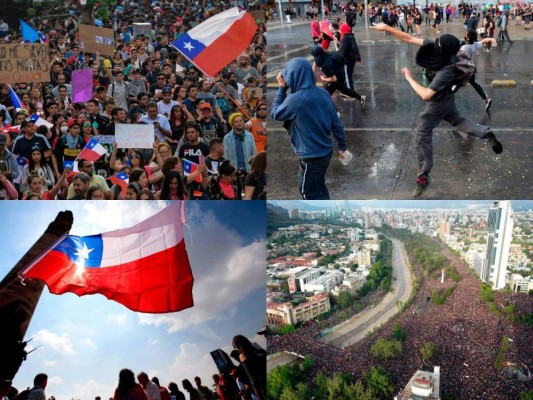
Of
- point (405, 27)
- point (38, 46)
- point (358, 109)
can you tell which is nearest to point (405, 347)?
point (358, 109)

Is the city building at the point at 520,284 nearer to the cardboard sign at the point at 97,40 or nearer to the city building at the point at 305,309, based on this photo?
the city building at the point at 305,309

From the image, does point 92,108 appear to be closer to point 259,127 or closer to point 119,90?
point 119,90

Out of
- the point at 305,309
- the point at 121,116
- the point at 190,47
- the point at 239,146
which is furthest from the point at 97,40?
the point at 305,309

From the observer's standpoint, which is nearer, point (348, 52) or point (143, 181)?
point (143, 181)

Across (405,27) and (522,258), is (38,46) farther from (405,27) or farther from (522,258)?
(405,27)

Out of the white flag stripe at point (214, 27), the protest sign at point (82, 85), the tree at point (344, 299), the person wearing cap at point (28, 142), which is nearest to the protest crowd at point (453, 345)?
the tree at point (344, 299)

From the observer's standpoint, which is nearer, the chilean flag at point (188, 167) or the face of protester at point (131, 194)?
the face of protester at point (131, 194)
